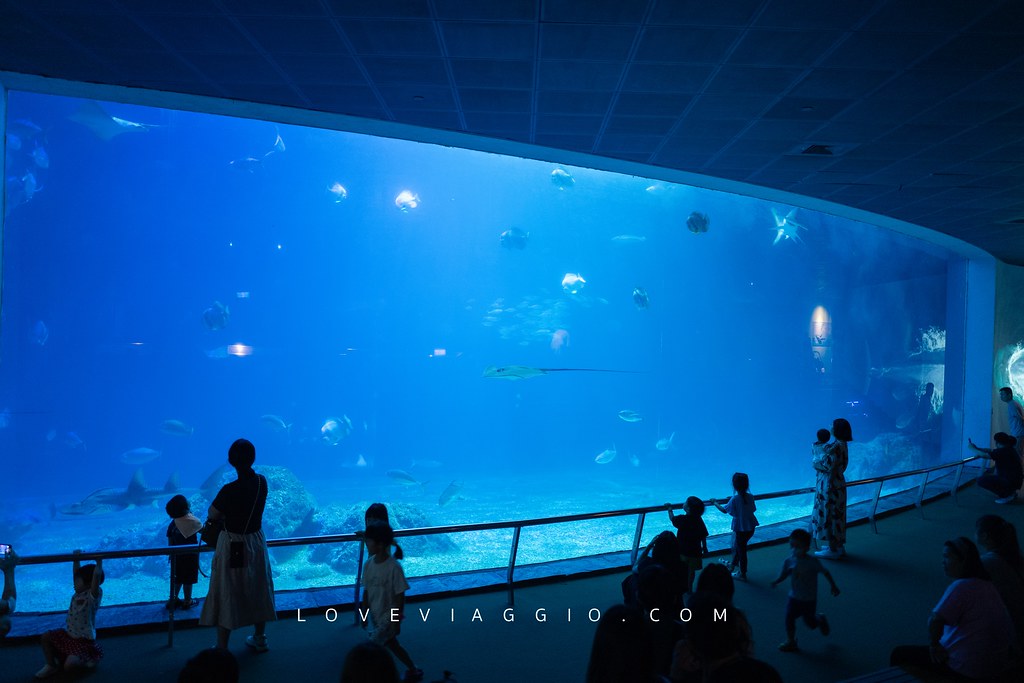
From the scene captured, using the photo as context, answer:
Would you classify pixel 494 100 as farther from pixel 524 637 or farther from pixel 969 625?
pixel 969 625

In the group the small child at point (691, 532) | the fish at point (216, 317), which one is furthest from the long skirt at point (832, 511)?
the fish at point (216, 317)

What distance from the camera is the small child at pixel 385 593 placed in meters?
2.90

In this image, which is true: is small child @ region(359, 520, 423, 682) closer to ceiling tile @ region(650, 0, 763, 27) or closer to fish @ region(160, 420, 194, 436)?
ceiling tile @ region(650, 0, 763, 27)

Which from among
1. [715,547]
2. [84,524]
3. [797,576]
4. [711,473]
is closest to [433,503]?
[84,524]

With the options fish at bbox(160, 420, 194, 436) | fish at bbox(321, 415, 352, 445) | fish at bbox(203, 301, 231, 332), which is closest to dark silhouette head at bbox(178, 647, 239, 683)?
fish at bbox(160, 420, 194, 436)

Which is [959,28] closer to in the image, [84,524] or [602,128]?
[602,128]

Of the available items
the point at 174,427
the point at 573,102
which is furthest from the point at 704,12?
the point at 174,427

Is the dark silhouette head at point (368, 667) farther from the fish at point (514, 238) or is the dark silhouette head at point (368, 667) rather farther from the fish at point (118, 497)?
the fish at point (514, 238)

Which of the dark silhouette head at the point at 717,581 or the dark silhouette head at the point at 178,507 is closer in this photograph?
the dark silhouette head at the point at 717,581

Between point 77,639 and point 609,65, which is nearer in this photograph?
point 77,639

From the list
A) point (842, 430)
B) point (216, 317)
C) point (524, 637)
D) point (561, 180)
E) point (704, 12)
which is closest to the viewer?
point (704, 12)

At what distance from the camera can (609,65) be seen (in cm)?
385

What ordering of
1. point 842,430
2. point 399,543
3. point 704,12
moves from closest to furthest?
point 704,12 → point 842,430 → point 399,543

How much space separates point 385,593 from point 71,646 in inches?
67.7
